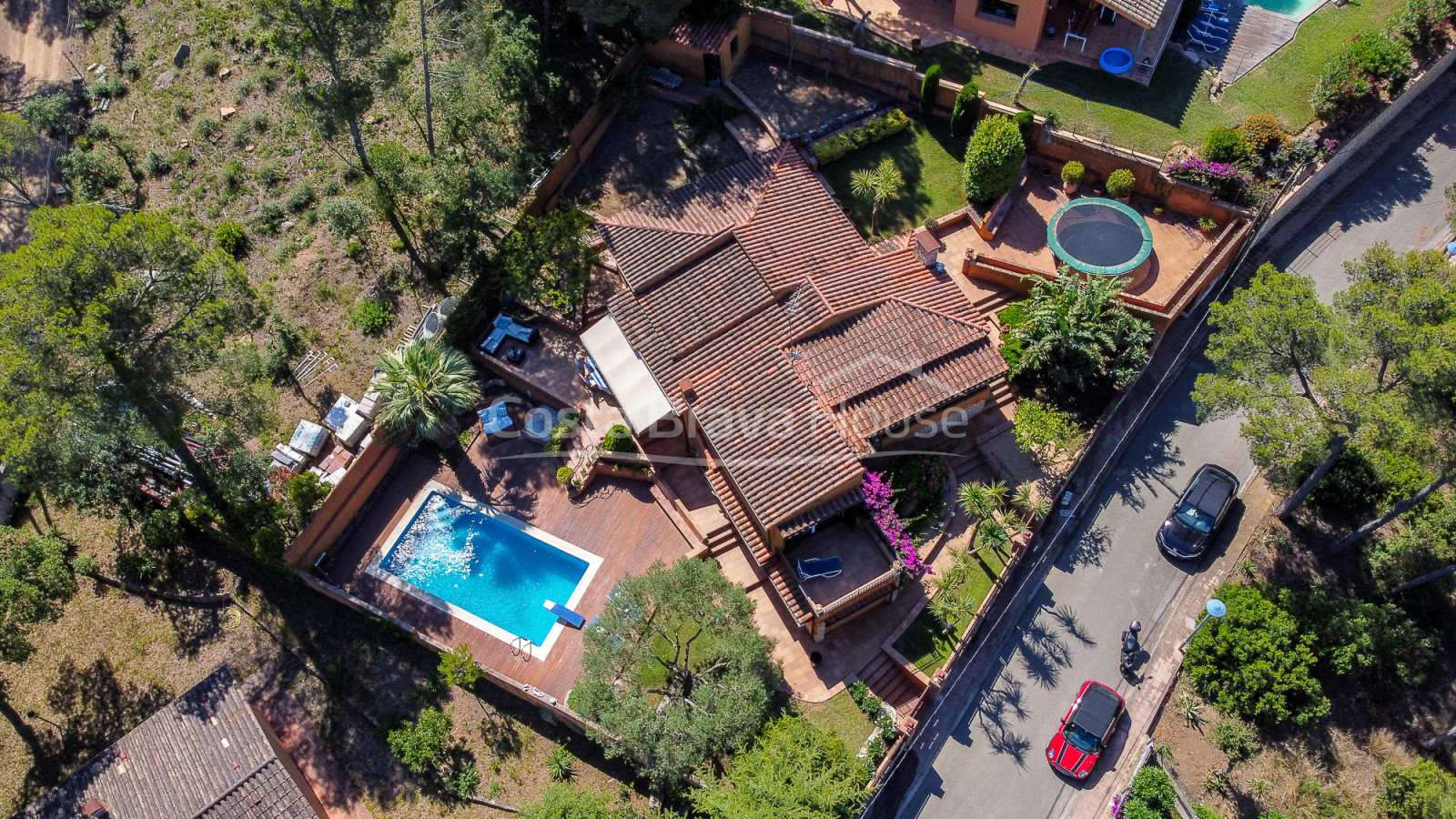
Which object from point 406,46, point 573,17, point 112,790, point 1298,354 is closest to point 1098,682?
point 1298,354

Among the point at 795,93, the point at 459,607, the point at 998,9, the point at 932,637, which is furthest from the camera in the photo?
the point at 795,93

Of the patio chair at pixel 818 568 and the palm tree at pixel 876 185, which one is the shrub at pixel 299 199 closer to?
the palm tree at pixel 876 185

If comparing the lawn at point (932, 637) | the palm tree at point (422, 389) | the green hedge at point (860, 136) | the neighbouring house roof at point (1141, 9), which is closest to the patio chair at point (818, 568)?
the lawn at point (932, 637)

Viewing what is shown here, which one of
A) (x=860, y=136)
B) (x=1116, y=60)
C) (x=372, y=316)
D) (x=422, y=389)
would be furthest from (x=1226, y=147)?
(x=372, y=316)

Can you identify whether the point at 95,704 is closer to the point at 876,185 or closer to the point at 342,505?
A: the point at 342,505

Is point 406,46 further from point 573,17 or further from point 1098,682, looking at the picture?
point 1098,682

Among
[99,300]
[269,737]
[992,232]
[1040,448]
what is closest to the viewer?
[99,300]
